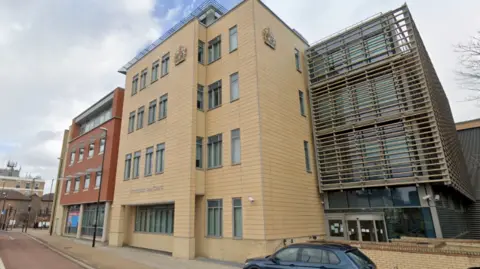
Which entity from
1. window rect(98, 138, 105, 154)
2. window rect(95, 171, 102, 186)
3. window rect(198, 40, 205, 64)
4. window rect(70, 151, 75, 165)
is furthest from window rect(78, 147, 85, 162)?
window rect(198, 40, 205, 64)

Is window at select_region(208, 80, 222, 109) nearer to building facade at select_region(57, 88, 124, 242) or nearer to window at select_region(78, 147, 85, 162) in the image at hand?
building facade at select_region(57, 88, 124, 242)

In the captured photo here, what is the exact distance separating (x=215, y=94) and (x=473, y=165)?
22.7 meters

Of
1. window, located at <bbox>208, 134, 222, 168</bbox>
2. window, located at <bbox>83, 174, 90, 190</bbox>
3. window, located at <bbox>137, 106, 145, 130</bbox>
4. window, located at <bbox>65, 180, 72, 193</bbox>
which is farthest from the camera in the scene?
window, located at <bbox>65, 180, 72, 193</bbox>

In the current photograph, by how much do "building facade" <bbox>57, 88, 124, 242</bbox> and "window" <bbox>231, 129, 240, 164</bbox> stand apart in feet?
44.8

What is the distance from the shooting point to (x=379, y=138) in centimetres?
1588

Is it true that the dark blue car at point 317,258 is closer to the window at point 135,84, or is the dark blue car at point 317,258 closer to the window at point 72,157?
the window at point 135,84

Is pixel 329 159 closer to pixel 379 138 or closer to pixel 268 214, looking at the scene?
pixel 379 138

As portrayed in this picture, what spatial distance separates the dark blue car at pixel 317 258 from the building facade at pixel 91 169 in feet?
62.5

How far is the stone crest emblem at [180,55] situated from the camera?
19188mm

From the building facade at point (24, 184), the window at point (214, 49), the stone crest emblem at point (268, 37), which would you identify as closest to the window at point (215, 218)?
the window at point (214, 49)

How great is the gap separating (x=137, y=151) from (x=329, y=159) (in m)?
14.2

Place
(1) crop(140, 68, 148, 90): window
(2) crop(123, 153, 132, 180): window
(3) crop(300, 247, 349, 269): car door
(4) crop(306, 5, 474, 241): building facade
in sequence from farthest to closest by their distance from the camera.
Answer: (1) crop(140, 68, 148, 90): window, (2) crop(123, 153, 132, 180): window, (4) crop(306, 5, 474, 241): building facade, (3) crop(300, 247, 349, 269): car door

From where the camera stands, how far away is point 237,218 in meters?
14.8

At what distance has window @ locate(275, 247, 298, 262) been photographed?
8.40 meters
